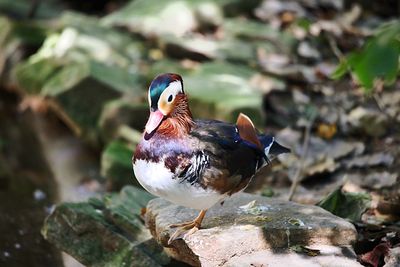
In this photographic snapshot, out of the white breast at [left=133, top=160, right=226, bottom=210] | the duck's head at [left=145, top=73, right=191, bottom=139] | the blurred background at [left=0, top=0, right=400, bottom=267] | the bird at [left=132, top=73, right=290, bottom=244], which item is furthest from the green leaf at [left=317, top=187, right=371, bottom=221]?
the duck's head at [left=145, top=73, right=191, bottom=139]

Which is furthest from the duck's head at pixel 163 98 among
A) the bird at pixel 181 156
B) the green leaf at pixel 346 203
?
the green leaf at pixel 346 203

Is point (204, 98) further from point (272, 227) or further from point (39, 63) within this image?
point (272, 227)

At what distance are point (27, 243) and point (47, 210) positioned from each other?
600 mm

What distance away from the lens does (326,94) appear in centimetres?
587

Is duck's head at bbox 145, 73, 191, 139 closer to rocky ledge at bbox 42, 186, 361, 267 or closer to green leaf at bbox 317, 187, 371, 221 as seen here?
rocky ledge at bbox 42, 186, 361, 267

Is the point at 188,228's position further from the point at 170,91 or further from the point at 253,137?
the point at 170,91

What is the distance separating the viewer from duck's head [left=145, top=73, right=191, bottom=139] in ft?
9.02

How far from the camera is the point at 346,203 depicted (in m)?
3.60

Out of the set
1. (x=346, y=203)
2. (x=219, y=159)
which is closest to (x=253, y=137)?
(x=219, y=159)

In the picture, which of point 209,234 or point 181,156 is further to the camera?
point 209,234

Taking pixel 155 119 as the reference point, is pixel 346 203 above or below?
below

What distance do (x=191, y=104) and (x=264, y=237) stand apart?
8.13 ft

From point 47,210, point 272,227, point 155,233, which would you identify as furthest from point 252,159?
point 47,210

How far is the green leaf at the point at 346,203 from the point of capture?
11.5ft
